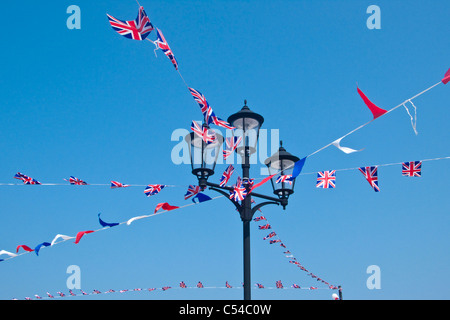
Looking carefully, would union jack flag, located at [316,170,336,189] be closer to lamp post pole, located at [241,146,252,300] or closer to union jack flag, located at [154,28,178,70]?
lamp post pole, located at [241,146,252,300]

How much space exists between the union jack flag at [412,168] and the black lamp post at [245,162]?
1.73 metres

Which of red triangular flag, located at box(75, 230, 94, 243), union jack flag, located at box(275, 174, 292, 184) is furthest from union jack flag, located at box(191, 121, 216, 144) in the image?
red triangular flag, located at box(75, 230, 94, 243)

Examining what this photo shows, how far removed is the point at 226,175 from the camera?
658 centimetres

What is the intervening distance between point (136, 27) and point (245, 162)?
2.66 meters

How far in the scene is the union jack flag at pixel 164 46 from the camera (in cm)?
516

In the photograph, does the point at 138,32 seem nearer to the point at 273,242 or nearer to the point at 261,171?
the point at 261,171

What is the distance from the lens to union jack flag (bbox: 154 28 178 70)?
16.9 ft

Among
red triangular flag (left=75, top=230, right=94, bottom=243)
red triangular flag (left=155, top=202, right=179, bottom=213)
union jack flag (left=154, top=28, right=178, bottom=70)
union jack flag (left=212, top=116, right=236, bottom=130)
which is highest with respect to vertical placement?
union jack flag (left=154, top=28, right=178, bottom=70)

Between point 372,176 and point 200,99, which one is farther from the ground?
point 200,99

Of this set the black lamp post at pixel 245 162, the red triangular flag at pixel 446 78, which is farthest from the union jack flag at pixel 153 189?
the red triangular flag at pixel 446 78

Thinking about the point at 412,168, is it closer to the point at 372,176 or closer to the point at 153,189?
the point at 372,176

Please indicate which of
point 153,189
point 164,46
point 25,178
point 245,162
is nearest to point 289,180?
point 245,162

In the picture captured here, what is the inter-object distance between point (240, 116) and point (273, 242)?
502cm

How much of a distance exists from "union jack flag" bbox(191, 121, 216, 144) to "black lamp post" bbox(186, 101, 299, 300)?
0.07 m
